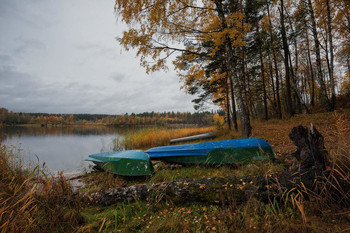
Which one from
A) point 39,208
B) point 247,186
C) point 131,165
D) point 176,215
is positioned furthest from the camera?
point 131,165

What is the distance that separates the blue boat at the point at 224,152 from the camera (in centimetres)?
345

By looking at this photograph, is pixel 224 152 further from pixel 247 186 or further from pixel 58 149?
pixel 58 149

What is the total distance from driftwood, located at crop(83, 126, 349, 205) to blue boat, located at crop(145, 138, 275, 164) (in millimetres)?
1088

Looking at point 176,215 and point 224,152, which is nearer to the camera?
point 176,215

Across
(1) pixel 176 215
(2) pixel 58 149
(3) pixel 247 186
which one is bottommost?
(2) pixel 58 149

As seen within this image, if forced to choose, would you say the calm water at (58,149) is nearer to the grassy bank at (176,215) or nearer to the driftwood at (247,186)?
the grassy bank at (176,215)

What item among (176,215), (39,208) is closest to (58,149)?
(39,208)

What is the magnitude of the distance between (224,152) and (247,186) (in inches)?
65.7

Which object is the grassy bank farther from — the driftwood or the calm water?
the calm water

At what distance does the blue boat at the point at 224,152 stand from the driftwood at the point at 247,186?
3.57 feet

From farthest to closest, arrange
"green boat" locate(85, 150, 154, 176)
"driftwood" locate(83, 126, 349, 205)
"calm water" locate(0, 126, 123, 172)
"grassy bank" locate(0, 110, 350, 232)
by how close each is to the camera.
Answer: "calm water" locate(0, 126, 123, 172) < "green boat" locate(85, 150, 154, 176) < "driftwood" locate(83, 126, 349, 205) < "grassy bank" locate(0, 110, 350, 232)

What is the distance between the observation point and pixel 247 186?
6.33 feet

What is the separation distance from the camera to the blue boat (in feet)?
11.3

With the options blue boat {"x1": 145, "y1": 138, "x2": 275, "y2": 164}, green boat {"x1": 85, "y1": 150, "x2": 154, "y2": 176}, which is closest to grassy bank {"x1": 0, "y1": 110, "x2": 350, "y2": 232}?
green boat {"x1": 85, "y1": 150, "x2": 154, "y2": 176}
